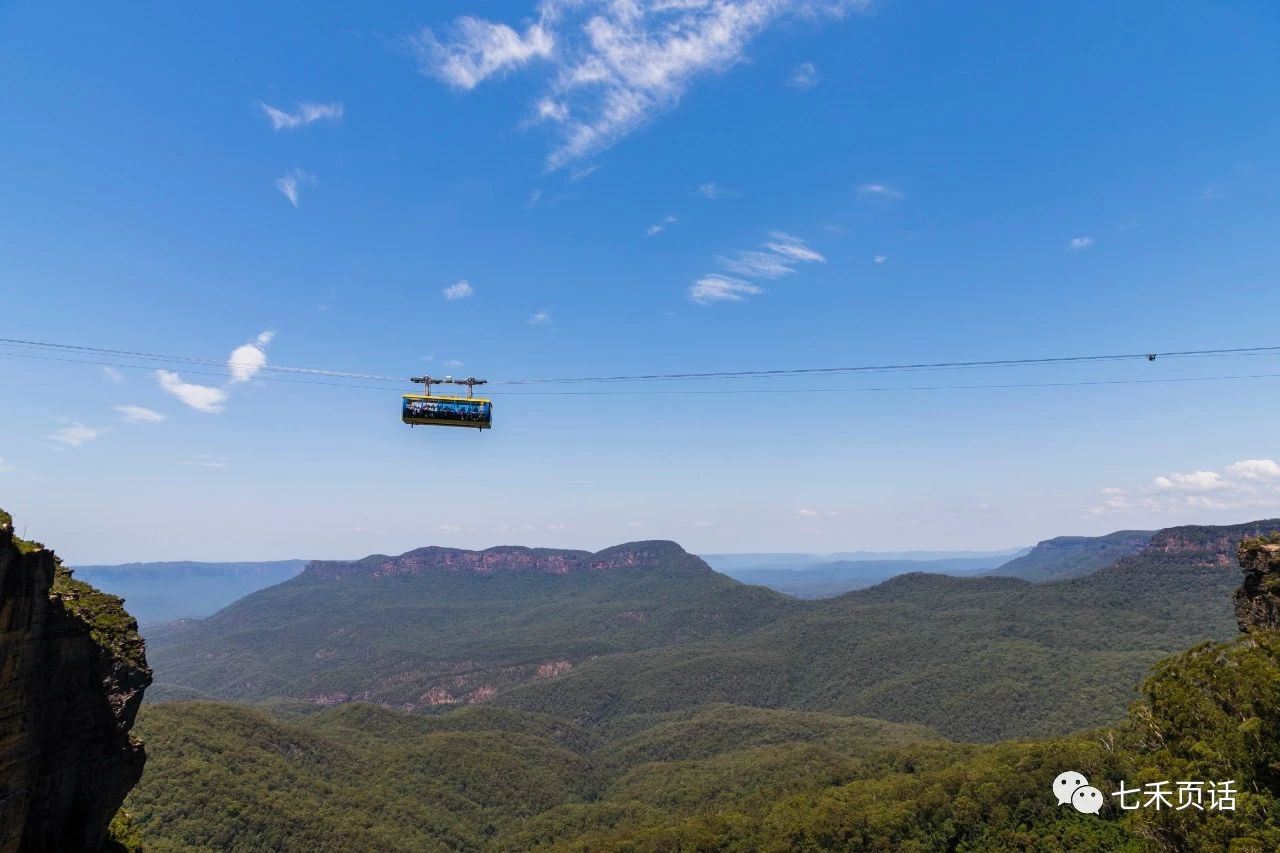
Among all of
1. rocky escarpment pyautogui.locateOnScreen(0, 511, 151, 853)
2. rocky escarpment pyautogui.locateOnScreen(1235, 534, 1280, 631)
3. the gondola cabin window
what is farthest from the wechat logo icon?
rocky escarpment pyautogui.locateOnScreen(0, 511, 151, 853)

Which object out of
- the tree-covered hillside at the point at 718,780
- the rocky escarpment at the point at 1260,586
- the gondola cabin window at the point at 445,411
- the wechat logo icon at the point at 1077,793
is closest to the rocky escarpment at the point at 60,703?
the gondola cabin window at the point at 445,411

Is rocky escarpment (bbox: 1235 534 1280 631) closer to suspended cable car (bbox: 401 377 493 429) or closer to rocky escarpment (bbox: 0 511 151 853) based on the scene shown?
suspended cable car (bbox: 401 377 493 429)

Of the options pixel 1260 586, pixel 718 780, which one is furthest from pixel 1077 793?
pixel 718 780

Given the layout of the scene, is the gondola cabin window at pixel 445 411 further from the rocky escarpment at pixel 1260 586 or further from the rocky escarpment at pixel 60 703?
the rocky escarpment at pixel 1260 586

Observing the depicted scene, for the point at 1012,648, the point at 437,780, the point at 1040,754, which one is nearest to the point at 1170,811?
the point at 1040,754

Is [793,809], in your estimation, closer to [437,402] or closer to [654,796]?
[654,796]

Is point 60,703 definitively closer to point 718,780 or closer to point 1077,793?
point 1077,793
